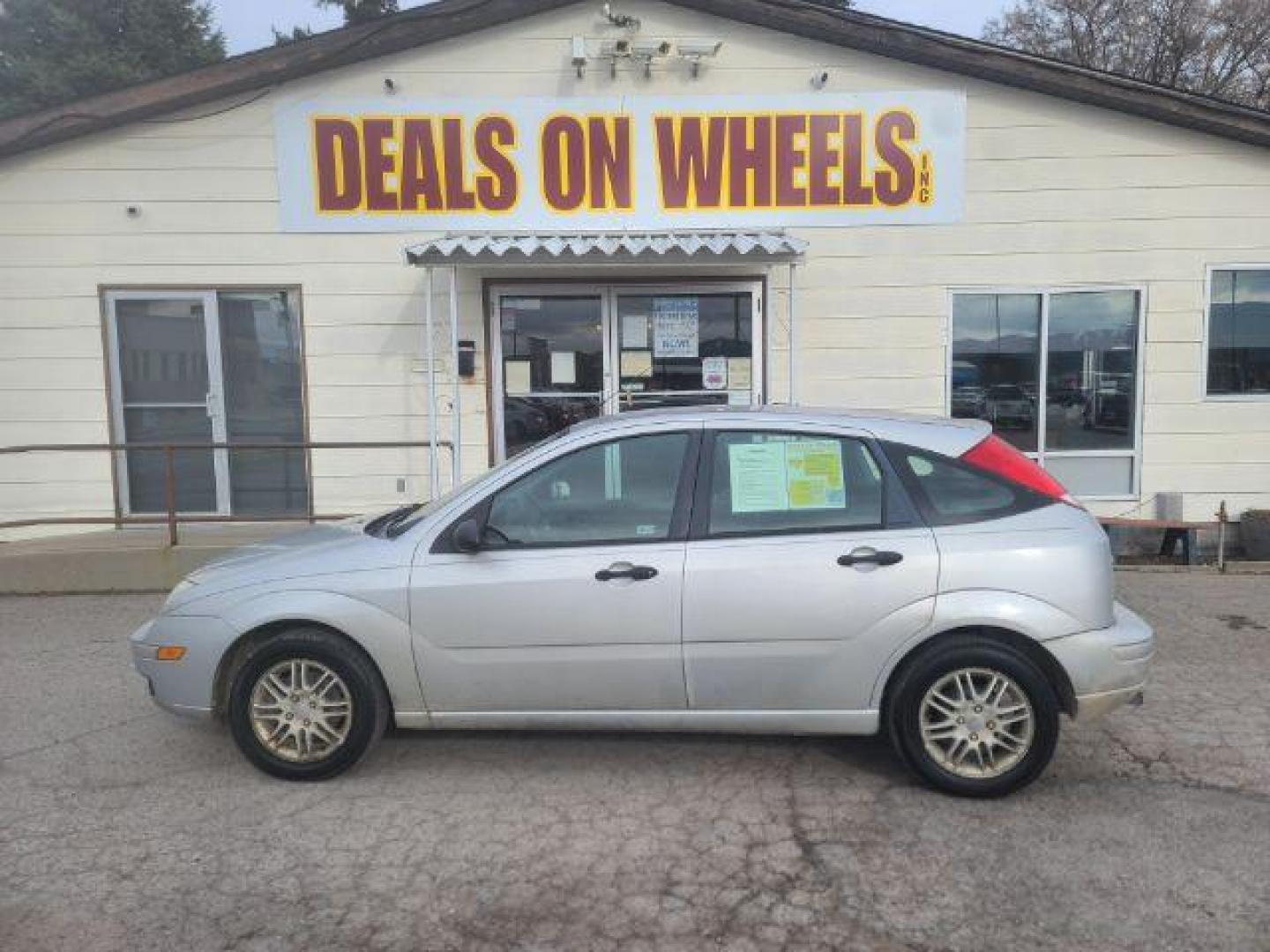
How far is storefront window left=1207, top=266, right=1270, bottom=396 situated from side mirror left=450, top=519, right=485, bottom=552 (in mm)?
7616

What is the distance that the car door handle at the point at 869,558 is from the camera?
12.4 feet

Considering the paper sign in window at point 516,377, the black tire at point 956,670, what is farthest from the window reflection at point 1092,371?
the black tire at point 956,670

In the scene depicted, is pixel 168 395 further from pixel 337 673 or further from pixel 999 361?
pixel 999 361

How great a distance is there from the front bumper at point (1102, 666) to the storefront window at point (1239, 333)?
238 inches

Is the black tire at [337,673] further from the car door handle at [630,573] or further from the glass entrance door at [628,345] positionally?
the glass entrance door at [628,345]

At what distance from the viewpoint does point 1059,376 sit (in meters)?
8.73

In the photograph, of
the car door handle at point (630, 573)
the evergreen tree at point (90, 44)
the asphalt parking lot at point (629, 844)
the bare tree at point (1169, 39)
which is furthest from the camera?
the evergreen tree at point (90, 44)

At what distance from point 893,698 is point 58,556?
670 centimetres

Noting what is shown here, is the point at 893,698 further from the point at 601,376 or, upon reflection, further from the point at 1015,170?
the point at 1015,170

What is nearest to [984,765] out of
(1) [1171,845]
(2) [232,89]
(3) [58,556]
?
(1) [1171,845]

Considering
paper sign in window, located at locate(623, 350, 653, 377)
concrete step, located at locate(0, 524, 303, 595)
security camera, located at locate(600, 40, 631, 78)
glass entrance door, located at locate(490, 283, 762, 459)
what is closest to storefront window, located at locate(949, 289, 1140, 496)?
glass entrance door, located at locate(490, 283, 762, 459)

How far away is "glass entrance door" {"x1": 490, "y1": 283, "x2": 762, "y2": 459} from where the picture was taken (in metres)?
8.65

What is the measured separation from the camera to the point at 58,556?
7500 millimetres

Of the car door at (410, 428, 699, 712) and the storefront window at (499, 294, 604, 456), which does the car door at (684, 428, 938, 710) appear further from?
the storefront window at (499, 294, 604, 456)
